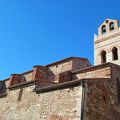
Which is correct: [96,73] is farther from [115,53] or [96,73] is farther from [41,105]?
[115,53]

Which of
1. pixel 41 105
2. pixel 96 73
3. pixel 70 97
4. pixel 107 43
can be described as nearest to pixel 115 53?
pixel 107 43

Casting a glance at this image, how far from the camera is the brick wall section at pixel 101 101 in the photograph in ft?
32.3

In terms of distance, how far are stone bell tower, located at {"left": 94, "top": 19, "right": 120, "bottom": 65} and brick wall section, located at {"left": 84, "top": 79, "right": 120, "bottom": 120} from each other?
409 inches

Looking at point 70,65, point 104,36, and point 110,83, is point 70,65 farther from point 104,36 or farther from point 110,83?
point 104,36

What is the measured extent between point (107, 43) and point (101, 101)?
14.1 metres

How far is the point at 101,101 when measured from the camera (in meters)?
10.5

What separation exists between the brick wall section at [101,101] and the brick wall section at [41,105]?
0.48m

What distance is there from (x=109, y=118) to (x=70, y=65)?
24.8ft

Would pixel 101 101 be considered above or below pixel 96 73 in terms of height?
below

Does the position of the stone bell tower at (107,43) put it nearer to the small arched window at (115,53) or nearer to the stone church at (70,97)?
the small arched window at (115,53)

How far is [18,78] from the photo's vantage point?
1902 centimetres

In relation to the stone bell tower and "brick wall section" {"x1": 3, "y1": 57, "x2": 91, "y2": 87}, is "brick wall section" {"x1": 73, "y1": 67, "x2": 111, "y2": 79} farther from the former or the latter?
the stone bell tower

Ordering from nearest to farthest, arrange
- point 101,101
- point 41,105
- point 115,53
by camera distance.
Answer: point 101,101
point 41,105
point 115,53

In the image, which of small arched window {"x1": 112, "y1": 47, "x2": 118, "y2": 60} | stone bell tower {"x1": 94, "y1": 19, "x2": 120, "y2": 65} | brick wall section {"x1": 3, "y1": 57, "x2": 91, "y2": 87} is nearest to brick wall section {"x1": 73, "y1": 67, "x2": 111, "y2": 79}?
brick wall section {"x1": 3, "y1": 57, "x2": 91, "y2": 87}
